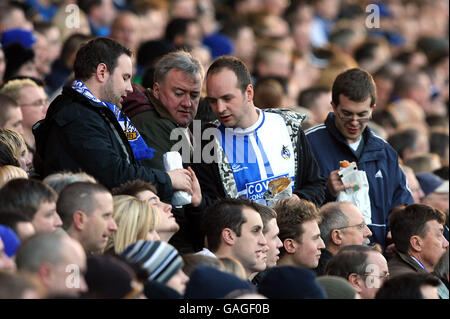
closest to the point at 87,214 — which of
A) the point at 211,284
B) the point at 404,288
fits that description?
the point at 211,284

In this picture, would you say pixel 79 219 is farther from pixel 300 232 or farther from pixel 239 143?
pixel 300 232

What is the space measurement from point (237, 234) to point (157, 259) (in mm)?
1329

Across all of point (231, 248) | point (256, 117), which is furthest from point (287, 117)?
point (231, 248)

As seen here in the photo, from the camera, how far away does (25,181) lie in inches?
228

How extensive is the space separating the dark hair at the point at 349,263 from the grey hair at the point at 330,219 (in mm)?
811

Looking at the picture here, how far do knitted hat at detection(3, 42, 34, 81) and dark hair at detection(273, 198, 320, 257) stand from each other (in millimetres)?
3381

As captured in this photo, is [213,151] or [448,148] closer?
[213,151]

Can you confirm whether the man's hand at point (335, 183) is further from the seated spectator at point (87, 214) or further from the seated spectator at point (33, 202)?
the seated spectator at point (33, 202)

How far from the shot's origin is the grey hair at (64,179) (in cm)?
A: 621

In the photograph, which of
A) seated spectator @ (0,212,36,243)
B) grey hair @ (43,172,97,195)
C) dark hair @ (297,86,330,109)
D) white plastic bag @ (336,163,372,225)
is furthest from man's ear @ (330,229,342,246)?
dark hair @ (297,86,330,109)

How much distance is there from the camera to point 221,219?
680 cm

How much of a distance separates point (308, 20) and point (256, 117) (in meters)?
8.80

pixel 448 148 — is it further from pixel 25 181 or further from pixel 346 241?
pixel 25 181

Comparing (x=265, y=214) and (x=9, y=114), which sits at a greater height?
(x=9, y=114)
